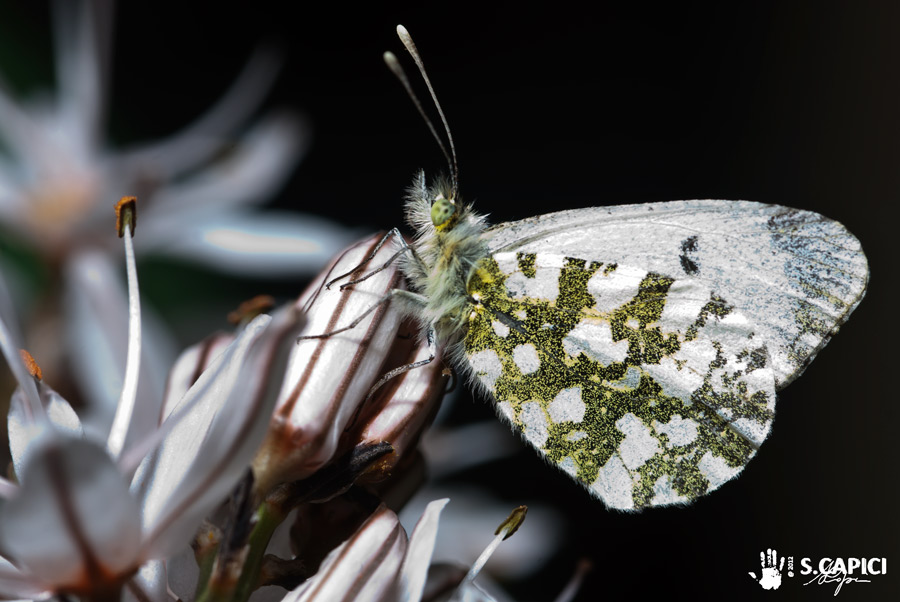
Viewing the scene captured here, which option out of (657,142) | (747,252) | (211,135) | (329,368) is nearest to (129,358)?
(329,368)

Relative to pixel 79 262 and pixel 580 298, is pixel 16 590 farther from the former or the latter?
pixel 79 262

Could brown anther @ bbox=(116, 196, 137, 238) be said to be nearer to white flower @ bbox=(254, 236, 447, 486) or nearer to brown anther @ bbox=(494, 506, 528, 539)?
white flower @ bbox=(254, 236, 447, 486)

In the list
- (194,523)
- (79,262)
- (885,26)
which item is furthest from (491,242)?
(885,26)

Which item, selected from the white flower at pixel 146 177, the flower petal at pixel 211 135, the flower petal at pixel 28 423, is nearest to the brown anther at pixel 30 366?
the flower petal at pixel 28 423

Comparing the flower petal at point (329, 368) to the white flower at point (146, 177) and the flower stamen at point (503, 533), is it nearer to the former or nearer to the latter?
the flower stamen at point (503, 533)

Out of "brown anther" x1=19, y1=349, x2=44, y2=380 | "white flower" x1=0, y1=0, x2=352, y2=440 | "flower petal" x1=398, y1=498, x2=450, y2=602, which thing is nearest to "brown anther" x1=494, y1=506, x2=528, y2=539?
"flower petal" x1=398, y1=498, x2=450, y2=602

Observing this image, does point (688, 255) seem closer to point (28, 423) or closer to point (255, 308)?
point (255, 308)
